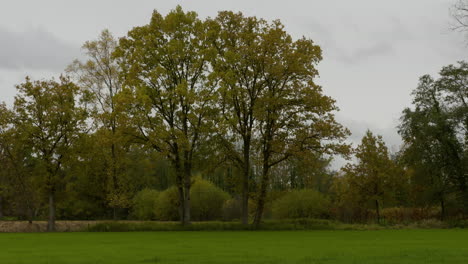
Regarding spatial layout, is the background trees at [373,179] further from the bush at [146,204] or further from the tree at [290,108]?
the bush at [146,204]

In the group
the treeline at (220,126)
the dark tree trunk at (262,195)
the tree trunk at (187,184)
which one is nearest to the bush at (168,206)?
the treeline at (220,126)

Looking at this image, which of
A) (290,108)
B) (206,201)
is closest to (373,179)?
(290,108)

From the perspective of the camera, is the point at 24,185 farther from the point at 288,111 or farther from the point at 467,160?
the point at 467,160

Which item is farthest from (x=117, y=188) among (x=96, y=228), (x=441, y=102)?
(x=441, y=102)

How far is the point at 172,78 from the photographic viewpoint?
136 ft

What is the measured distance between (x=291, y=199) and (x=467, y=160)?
19363 millimetres

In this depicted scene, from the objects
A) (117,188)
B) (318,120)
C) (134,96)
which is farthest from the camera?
(117,188)

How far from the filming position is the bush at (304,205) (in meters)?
51.1

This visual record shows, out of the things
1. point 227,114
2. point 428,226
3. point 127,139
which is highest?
point 227,114

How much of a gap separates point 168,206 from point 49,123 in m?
20.8

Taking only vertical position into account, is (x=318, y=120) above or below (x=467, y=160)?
above

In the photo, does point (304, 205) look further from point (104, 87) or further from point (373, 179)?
point (104, 87)

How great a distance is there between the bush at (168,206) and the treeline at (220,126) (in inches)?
395

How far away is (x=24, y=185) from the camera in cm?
4866
